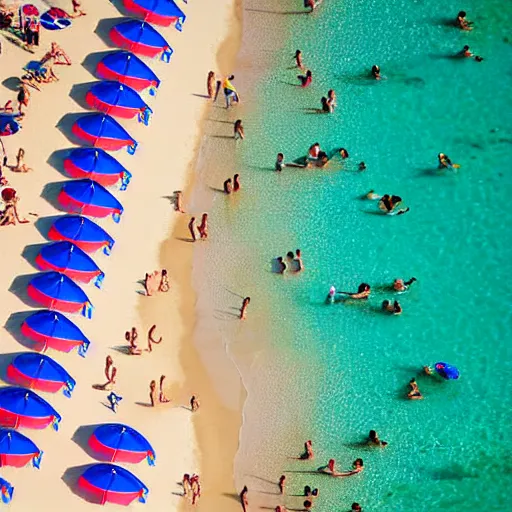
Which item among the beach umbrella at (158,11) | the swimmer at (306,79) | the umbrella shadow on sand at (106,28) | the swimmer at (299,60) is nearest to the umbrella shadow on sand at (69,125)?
the umbrella shadow on sand at (106,28)

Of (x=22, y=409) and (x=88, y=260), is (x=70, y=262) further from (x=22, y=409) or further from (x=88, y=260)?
(x=22, y=409)

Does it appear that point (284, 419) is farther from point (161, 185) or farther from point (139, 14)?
point (139, 14)

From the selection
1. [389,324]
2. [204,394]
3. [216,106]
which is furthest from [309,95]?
[204,394]

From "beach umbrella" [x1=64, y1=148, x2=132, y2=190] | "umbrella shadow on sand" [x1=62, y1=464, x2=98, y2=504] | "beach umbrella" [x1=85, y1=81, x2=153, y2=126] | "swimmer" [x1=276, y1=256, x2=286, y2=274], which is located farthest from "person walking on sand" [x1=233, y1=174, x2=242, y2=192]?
"umbrella shadow on sand" [x1=62, y1=464, x2=98, y2=504]

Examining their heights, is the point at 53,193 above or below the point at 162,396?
above

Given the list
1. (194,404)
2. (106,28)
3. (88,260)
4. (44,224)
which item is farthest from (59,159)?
(194,404)

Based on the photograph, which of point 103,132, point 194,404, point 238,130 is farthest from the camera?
point 238,130

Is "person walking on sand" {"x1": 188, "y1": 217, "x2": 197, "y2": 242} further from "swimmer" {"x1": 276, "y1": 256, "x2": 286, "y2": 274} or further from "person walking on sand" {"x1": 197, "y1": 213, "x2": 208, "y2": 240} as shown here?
"swimmer" {"x1": 276, "y1": 256, "x2": 286, "y2": 274}
